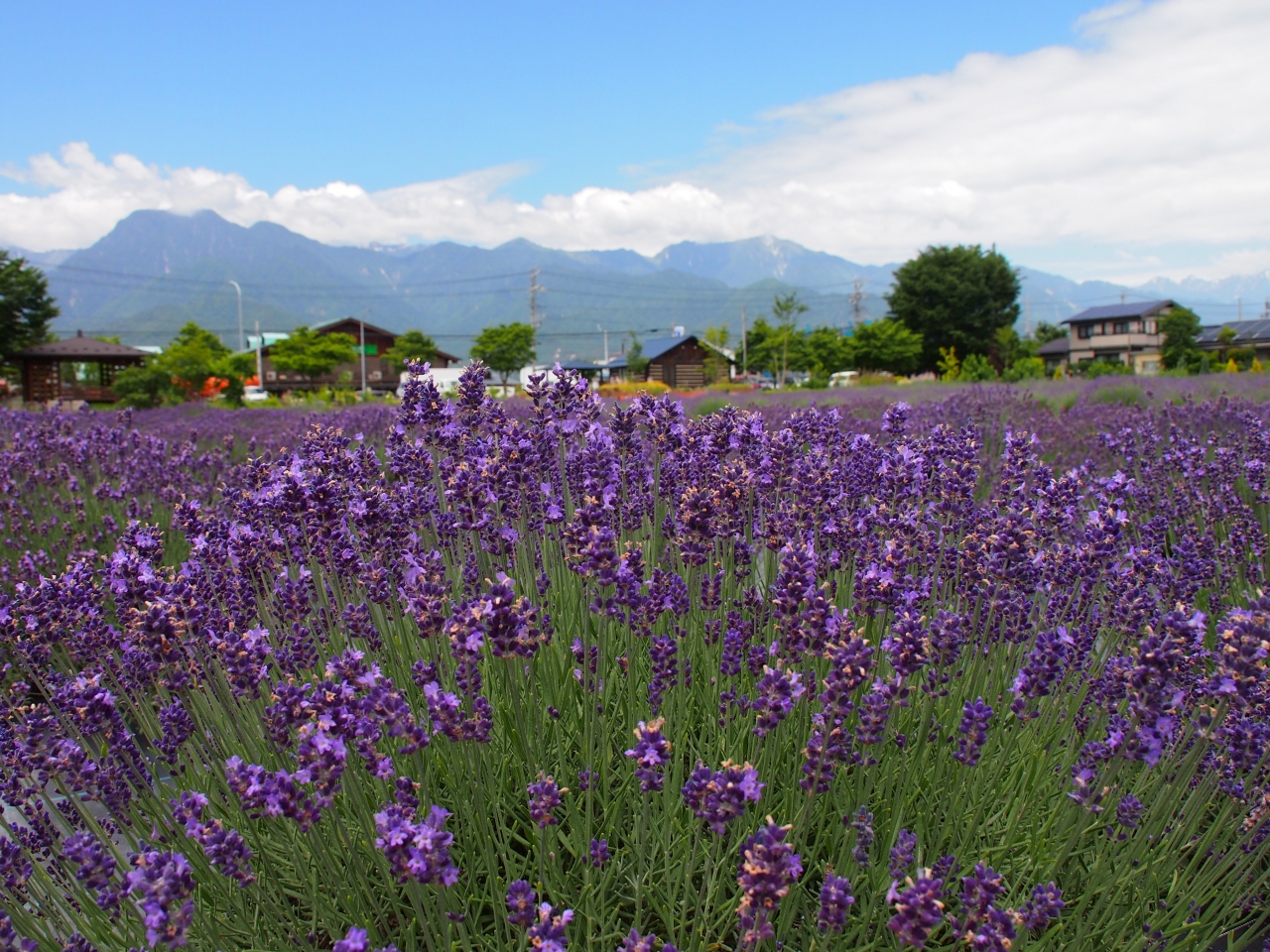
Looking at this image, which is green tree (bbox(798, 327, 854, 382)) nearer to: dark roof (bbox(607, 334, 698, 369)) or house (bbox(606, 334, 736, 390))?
house (bbox(606, 334, 736, 390))

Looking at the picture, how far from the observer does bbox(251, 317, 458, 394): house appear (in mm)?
54188

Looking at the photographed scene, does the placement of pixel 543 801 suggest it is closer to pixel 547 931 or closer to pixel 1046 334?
pixel 547 931

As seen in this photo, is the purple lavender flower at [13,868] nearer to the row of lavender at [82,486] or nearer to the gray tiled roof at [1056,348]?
the row of lavender at [82,486]

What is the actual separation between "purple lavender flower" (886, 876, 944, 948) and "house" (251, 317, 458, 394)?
54.3m

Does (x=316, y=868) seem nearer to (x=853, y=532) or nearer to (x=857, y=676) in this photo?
(x=857, y=676)

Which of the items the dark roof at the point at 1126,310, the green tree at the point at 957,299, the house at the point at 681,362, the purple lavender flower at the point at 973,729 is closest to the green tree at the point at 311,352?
the house at the point at 681,362

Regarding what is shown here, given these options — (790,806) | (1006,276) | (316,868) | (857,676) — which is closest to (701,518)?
(857,676)

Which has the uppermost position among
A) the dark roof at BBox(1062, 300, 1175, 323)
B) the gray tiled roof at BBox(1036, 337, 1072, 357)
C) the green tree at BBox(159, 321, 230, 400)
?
the dark roof at BBox(1062, 300, 1175, 323)

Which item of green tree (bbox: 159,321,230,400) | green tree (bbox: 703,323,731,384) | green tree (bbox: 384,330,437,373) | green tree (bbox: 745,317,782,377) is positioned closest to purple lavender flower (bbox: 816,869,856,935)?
green tree (bbox: 159,321,230,400)

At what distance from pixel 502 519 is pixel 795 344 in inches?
1939

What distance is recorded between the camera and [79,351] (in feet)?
108

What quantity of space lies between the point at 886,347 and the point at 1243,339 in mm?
34437

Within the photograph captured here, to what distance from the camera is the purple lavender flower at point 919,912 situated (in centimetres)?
117

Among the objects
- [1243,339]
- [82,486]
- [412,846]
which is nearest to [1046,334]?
[1243,339]
